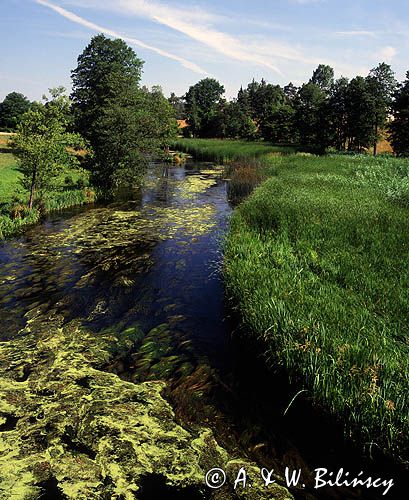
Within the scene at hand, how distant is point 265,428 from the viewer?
5.91 m

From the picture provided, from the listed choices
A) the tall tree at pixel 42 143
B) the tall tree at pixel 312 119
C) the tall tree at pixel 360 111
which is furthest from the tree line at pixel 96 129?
the tall tree at pixel 360 111

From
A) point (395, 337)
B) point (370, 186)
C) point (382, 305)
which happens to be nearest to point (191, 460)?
point (395, 337)

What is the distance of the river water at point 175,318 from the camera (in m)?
5.59

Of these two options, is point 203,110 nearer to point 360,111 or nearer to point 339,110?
point 339,110

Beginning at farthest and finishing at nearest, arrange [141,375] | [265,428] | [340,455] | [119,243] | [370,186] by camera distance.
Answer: [370,186], [119,243], [141,375], [265,428], [340,455]

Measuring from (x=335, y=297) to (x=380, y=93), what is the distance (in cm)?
5663

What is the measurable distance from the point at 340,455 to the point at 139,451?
2944mm

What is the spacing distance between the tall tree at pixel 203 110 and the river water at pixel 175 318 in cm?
7571

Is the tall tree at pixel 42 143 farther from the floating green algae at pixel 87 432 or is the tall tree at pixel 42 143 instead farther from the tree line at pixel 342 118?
the tree line at pixel 342 118

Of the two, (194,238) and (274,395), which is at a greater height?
(194,238)

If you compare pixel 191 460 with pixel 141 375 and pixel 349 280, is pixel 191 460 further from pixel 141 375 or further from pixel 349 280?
pixel 349 280

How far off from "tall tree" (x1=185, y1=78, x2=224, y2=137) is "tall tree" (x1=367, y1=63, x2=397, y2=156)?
40.3m

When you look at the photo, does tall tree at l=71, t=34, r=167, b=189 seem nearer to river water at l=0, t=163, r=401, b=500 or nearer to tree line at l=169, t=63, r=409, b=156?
river water at l=0, t=163, r=401, b=500

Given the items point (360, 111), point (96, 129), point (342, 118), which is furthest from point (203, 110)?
point (96, 129)
